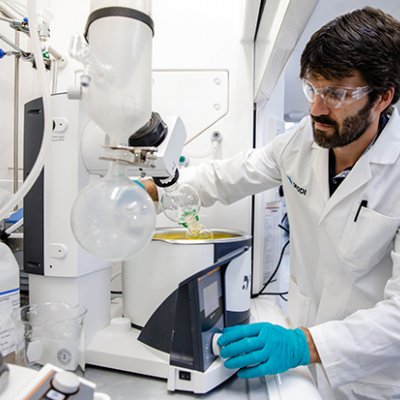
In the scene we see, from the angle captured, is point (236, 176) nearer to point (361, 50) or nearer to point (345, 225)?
point (345, 225)

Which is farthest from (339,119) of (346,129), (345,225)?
(345,225)

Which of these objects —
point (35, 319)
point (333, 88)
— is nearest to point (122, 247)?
point (35, 319)

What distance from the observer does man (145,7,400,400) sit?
78 centimetres

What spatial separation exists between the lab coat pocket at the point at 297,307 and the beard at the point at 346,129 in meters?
0.52

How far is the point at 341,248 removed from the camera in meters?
0.94

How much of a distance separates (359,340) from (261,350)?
25 centimetres

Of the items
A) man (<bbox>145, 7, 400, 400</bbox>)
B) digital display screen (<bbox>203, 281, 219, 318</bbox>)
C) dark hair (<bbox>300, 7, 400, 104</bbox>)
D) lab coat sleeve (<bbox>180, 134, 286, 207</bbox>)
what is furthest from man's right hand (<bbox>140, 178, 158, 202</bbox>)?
dark hair (<bbox>300, 7, 400, 104</bbox>)

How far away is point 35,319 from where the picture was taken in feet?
2.44

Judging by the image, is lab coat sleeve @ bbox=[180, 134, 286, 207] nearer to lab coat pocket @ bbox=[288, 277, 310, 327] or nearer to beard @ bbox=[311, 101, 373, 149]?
beard @ bbox=[311, 101, 373, 149]

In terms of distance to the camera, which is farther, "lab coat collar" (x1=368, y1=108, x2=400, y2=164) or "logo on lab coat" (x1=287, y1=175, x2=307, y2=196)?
"logo on lab coat" (x1=287, y1=175, x2=307, y2=196)

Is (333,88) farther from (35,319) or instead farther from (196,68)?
(35,319)

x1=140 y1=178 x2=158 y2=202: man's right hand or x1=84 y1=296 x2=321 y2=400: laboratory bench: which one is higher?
x1=140 y1=178 x2=158 y2=202: man's right hand

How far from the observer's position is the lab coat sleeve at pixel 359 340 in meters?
0.78

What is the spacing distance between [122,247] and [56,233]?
1.38 ft
